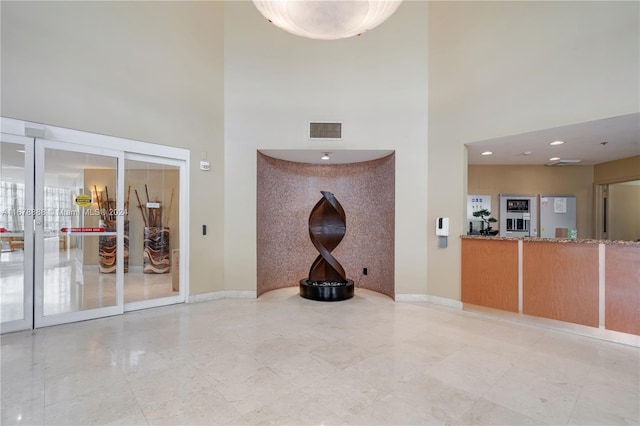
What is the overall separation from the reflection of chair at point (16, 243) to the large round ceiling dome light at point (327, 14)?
4119 millimetres

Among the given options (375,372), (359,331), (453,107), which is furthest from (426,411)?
(453,107)

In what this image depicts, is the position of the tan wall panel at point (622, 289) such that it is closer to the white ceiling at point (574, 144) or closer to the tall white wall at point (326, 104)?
the white ceiling at point (574, 144)

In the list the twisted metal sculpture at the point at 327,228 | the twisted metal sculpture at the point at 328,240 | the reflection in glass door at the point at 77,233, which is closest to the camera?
the reflection in glass door at the point at 77,233

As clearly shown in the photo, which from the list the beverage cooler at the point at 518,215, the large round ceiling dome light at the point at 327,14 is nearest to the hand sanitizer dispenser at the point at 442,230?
the beverage cooler at the point at 518,215

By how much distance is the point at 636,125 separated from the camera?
152 inches

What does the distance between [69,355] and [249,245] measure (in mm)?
2878

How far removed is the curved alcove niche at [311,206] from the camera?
581 centimetres

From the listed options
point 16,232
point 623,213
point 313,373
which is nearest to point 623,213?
point 623,213

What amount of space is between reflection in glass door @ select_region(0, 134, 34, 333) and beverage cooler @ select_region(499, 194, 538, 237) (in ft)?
28.0

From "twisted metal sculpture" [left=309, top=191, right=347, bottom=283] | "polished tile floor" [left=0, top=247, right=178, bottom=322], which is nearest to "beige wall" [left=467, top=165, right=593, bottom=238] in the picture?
"twisted metal sculpture" [left=309, top=191, right=347, bottom=283]

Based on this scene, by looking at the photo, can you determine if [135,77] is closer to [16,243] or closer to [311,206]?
[16,243]

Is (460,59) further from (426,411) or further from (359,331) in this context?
(426,411)

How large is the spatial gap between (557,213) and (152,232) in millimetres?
8422

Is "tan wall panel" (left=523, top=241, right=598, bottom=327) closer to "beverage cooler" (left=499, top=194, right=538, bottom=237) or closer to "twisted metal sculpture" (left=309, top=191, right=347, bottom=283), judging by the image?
"twisted metal sculpture" (left=309, top=191, right=347, bottom=283)
